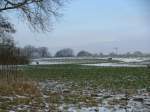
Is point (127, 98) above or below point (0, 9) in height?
below

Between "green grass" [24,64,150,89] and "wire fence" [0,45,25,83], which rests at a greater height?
"wire fence" [0,45,25,83]

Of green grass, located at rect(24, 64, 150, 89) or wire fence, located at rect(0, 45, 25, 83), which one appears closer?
wire fence, located at rect(0, 45, 25, 83)

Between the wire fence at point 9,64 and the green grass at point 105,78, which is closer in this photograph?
the wire fence at point 9,64

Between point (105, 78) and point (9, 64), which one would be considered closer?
point (9, 64)

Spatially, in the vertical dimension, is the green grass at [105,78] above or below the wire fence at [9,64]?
below

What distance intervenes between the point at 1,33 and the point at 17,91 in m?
9.00

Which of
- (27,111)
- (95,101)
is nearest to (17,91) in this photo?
(95,101)

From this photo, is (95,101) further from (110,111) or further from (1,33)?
(1,33)

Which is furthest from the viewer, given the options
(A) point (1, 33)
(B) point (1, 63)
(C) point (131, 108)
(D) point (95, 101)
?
(A) point (1, 33)

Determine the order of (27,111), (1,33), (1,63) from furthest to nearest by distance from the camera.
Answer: (1,33) → (1,63) → (27,111)

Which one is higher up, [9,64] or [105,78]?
[9,64]

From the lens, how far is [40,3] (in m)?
21.5

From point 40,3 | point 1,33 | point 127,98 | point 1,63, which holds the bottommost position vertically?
point 127,98

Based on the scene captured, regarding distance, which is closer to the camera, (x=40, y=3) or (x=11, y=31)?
(x=40, y=3)
